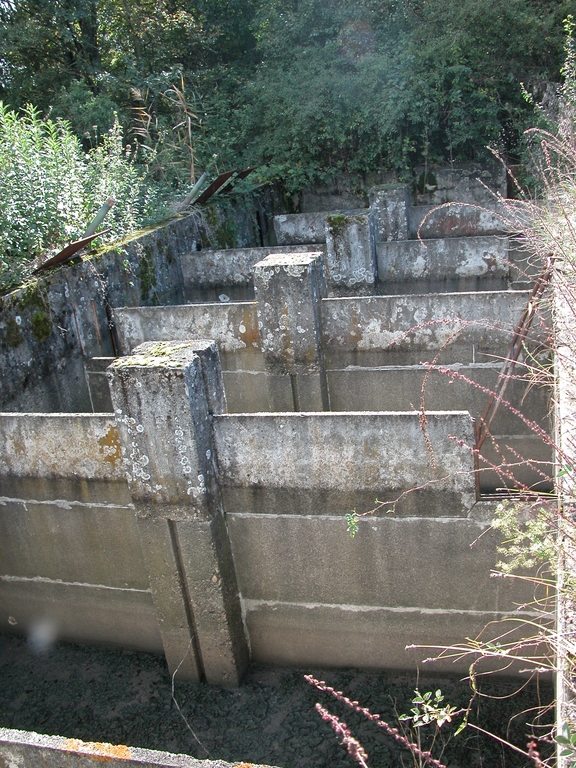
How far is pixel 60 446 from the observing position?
4430 mm

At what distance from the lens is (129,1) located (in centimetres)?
1431

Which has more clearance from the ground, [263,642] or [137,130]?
[137,130]

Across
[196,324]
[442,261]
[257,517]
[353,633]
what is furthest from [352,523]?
[442,261]

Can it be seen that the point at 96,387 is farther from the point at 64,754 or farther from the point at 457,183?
the point at 457,183

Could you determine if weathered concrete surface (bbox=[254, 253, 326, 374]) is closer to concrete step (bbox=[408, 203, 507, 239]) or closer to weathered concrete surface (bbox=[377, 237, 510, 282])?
weathered concrete surface (bbox=[377, 237, 510, 282])

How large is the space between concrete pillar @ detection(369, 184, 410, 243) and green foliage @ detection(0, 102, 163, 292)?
3.14m

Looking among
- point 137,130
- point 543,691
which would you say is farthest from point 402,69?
point 543,691

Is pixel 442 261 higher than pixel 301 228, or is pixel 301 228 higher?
pixel 301 228

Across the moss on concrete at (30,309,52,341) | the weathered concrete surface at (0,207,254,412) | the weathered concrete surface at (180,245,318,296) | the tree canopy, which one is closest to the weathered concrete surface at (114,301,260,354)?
the weathered concrete surface at (0,207,254,412)

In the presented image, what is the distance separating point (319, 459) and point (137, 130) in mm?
10284

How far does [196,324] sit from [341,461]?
104 inches

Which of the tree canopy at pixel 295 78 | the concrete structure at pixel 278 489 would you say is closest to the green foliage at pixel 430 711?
the concrete structure at pixel 278 489

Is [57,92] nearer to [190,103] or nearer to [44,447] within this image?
[190,103]

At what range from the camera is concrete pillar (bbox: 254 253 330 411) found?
18.1ft
